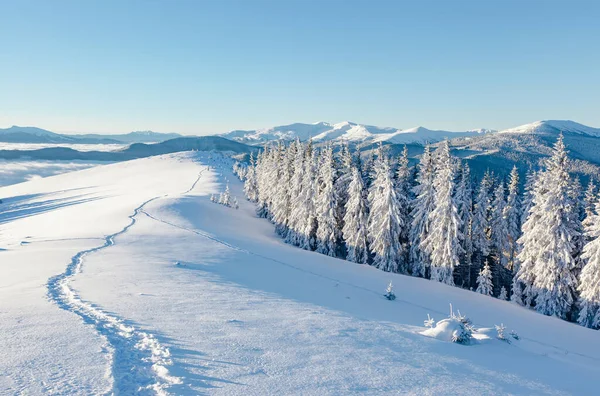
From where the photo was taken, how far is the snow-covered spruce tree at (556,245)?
2898cm

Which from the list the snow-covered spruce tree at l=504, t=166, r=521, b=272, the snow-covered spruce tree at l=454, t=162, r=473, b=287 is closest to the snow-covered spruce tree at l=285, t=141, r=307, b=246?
the snow-covered spruce tree at l=454, t=162, r=473, b=287

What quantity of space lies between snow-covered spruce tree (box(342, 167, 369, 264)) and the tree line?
10cm

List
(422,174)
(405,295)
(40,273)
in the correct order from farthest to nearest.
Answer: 1. (422,174)
2. (405,295)
3. (40,273)

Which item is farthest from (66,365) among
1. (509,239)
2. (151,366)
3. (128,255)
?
(509,239)

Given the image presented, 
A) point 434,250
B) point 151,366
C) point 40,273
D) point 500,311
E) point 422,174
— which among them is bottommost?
point 500,311

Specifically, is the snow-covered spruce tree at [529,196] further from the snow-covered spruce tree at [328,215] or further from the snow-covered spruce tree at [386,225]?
the snow-covered spruce tree at [328,215]

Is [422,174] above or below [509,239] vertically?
above

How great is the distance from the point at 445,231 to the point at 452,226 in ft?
2.96

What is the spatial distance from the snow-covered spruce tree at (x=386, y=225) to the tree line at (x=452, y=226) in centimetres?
10

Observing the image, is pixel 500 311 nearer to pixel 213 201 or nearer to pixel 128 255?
pixel 128 255

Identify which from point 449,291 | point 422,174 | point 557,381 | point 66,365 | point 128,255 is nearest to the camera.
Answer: point 66,365

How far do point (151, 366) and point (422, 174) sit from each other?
35.4 metres

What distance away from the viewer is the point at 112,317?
8.91 meters

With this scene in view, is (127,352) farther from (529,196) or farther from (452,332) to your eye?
(529,196)
